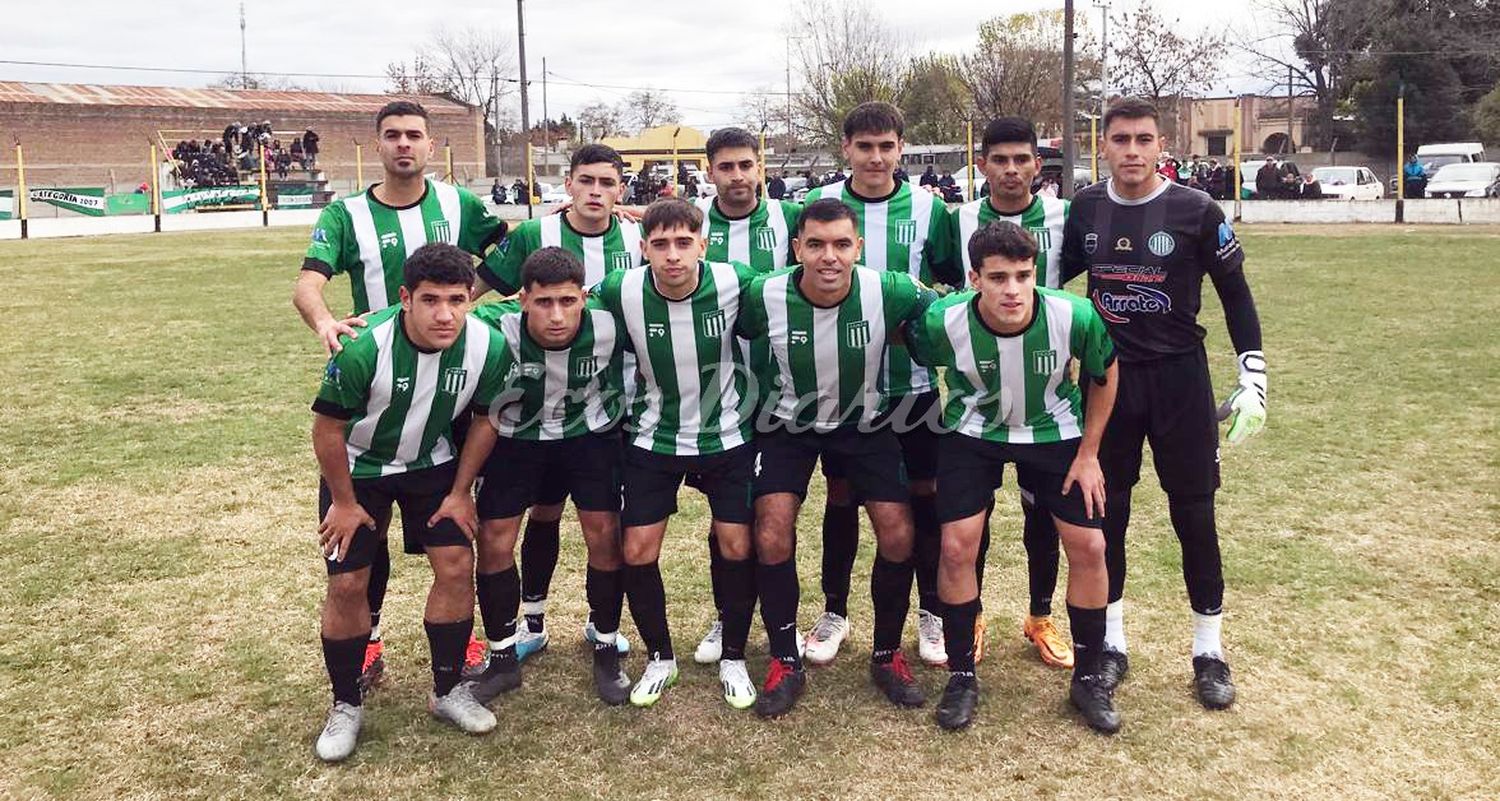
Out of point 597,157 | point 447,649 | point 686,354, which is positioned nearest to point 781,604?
point 686,354

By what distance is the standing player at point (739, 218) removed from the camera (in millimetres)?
4469

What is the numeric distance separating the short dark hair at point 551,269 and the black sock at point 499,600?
1073 mm

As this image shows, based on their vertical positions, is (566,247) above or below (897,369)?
above

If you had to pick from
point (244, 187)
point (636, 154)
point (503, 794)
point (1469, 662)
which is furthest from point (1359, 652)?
point (636, 154)

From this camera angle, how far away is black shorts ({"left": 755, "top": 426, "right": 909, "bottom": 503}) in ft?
13.3

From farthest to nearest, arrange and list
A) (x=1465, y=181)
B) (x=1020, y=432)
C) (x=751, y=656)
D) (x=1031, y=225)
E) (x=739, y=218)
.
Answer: (x=1465, y=181) → (x=739, y=218) → (x=751, y=656) → (x=1031, y=225) → (x=1020, y=432)

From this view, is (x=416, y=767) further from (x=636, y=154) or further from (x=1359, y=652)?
(x=636, y=154)

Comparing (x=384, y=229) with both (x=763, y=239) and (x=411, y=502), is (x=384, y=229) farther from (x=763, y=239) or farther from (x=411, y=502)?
(x=763, y=239)

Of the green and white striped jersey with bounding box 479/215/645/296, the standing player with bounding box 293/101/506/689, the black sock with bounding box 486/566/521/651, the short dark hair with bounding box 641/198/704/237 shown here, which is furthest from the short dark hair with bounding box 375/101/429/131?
the black sock with bounding box 486/566/521/651

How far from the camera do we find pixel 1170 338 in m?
4.01

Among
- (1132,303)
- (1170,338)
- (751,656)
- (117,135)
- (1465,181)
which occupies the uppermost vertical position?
(117,135)

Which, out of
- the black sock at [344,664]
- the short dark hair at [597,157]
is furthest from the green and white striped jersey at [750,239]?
the black sock at [344,664]

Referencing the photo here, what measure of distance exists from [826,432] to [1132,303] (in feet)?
3.93

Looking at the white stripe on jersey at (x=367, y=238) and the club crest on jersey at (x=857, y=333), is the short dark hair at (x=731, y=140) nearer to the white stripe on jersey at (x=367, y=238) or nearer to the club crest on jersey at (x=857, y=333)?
the club crest on jersey at (x=857, y=333)
